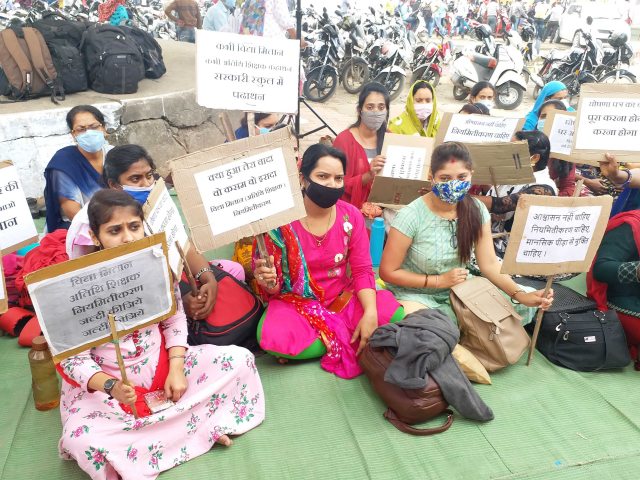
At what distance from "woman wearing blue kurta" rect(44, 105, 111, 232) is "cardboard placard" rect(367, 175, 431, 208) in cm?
165

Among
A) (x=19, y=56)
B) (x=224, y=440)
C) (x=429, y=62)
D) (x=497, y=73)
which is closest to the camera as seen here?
(x=224, y=440)

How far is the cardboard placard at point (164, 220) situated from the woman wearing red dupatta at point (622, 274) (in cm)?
208

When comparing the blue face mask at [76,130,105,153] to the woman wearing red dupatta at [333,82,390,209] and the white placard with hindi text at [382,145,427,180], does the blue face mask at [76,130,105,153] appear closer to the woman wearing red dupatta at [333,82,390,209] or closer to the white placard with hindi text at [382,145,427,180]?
the woman wearing red dupatta at [333,82,390,209]

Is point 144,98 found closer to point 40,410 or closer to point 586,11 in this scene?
point 40,410

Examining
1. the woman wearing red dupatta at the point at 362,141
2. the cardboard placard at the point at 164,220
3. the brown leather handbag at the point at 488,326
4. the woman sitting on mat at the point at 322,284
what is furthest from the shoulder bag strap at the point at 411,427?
the woman wearing red dupatta at the point at 362,141

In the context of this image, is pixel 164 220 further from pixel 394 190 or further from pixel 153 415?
pixel 394 190

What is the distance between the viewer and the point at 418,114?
14.0 ft

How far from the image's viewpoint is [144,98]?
494cm

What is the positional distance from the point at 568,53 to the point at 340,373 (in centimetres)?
1039

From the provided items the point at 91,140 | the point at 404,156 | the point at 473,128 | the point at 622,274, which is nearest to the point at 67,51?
the point at 91,140

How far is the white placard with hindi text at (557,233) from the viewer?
7.75 ft

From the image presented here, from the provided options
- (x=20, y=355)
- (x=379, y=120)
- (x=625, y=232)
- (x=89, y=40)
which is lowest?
(x=20, y=355)

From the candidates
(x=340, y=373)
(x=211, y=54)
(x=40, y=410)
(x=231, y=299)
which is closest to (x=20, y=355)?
(x=40, y=410)

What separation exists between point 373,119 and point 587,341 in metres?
1.97
